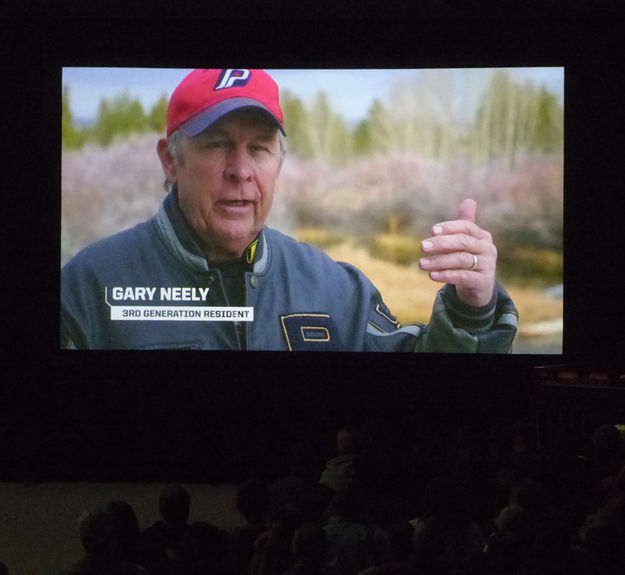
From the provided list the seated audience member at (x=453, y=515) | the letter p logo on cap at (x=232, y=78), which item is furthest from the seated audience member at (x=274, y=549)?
the letter p logo on cap at (x=232, y=78)

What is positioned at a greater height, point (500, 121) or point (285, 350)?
point (500, 121)

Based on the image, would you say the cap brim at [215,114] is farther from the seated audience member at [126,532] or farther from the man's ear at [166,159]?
the seated audience member at [126,532]

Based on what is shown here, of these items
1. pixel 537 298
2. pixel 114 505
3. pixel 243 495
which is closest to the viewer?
pixel 114 505

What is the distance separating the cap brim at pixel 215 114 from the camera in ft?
19.8

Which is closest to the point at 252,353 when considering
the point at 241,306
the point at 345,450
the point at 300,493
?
the point at 241,306

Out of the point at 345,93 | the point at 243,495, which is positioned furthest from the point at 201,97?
the point at 243,495

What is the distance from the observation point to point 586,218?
6098 millimetres

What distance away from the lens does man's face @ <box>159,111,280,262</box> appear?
6.05m

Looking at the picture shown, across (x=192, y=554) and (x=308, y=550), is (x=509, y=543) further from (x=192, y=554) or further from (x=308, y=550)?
Answer: (x=192, y=554)

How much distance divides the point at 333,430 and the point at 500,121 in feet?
6.36

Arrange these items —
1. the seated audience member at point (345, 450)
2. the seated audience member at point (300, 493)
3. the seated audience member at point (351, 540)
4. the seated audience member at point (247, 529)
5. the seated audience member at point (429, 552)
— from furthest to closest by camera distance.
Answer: the seated audience member at point (345, 450) → the seated audience member at point (300, 493) → the seated audience member at point (351, 540) → the seated audience member at point (247, 529) → the seated audience member at point (429, 552)

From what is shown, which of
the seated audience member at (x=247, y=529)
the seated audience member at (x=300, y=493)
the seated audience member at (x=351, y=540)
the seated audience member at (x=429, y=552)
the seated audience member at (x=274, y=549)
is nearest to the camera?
the seated audience member at (x=429, y=552)

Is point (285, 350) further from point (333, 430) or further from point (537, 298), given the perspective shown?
point (537, 298)

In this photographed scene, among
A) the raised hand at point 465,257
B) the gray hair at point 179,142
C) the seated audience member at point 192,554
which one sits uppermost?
the gray hair at point 179,142
